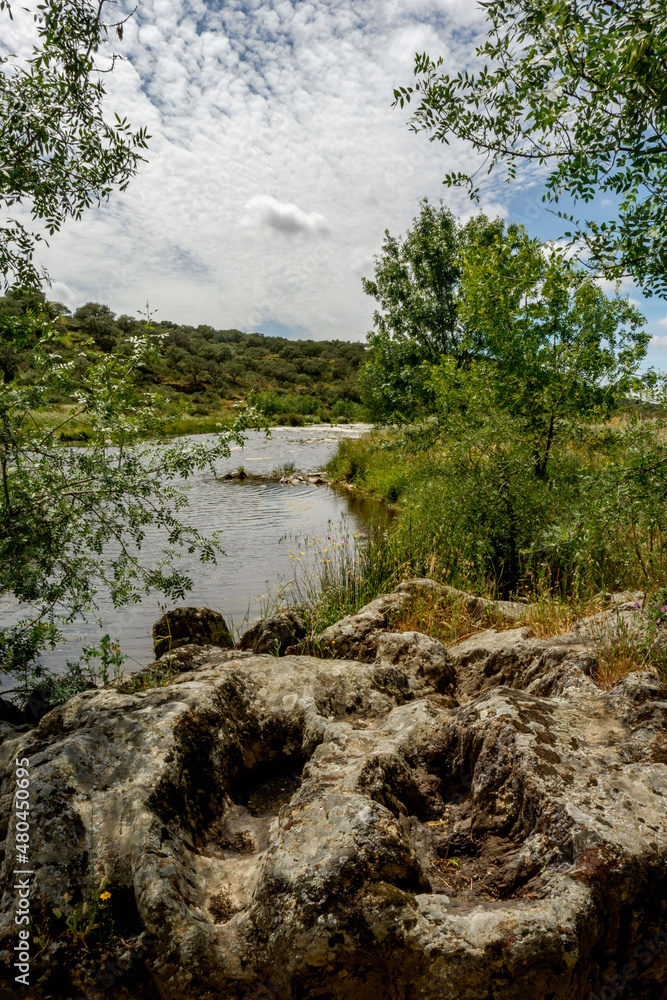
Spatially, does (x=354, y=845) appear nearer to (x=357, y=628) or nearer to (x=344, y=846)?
(x=344, y=846)

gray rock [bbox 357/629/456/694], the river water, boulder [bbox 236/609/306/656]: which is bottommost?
the river water

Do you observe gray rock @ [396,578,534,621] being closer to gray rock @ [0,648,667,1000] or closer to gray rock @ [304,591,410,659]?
gray rock @ [304,591,410,659]

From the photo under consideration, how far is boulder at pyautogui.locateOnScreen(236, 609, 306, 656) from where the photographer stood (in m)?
6.44

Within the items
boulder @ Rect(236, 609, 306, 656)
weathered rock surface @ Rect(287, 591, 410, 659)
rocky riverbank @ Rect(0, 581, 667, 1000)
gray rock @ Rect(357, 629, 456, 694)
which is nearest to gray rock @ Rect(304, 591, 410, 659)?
weathered rock surface @ Rect(287, 591, 410, 659)

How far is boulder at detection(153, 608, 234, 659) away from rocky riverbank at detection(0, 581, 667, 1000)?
11.7ft

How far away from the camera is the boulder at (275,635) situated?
6.44m

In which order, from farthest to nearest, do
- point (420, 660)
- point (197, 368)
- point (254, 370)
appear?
point (254, 370)
point (197, 368)
point (420, 660)

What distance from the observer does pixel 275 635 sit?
21.6 feet

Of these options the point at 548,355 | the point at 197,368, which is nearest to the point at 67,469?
the point at 548,355

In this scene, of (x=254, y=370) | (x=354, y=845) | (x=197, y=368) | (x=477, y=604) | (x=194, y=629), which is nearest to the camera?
(x=354, y=845)

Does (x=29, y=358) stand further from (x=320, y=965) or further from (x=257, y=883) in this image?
(x=320, y=965)

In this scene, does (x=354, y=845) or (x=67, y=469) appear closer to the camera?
(x=354, y=845)

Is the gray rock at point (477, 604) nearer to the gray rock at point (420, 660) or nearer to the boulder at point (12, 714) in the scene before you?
the gray rock at point (420, 660)

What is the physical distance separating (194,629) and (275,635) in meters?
1.35
